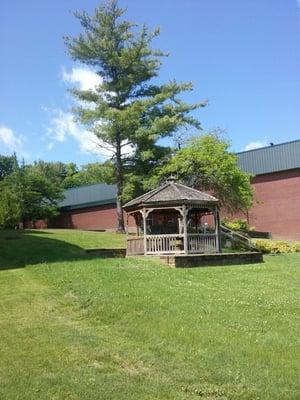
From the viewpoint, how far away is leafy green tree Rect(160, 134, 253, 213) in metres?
36.6

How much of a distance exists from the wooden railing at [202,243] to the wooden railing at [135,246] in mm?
2303

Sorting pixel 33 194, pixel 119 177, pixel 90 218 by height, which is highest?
pixel 33 194

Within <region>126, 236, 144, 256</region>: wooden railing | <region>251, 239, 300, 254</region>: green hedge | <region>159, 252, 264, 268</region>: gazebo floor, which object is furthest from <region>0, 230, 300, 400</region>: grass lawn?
<region>251, 239, 300, 254</region>: green hedge

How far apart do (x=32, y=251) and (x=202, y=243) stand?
776 centimetres

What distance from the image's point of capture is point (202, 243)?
26.1 m

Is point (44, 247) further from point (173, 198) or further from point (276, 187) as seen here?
point (276, 187)

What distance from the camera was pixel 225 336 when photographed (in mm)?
10305

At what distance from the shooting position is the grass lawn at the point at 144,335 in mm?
7953

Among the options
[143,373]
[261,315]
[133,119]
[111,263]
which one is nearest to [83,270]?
[111,263]

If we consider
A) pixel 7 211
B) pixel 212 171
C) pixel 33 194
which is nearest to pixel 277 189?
pixel 212 171

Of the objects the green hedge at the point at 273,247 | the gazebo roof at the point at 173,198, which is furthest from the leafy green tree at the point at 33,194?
the gazebo roof at the point at 173,198

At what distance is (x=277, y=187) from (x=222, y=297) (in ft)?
110

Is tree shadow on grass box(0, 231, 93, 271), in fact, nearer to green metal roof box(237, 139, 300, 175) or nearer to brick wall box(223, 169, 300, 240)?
brick wall box(223, 169, 300, 240)

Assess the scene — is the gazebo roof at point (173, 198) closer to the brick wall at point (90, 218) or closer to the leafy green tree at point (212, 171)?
the leafy green tree at point (212, 171)
